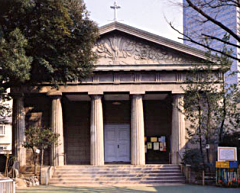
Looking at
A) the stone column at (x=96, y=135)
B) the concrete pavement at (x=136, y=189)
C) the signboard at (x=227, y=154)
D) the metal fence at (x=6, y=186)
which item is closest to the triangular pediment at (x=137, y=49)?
the stone column at (x=96, y=135)

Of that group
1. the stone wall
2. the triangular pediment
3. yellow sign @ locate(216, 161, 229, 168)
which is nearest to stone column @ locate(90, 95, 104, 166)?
the triangular pediment

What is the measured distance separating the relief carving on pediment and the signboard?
807cm

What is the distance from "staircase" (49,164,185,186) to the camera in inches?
1021

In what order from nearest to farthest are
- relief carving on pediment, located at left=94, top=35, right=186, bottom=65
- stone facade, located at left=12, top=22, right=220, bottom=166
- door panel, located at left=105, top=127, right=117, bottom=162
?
stone facade, located at left=12, top=22, right=220, bottom=166 < relief carving on pediment, located at left=94, top=35, right=186, bottom=65 < door panel, located at left=105, top=127, right=117, bottom=162

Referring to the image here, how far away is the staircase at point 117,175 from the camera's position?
2594 cm

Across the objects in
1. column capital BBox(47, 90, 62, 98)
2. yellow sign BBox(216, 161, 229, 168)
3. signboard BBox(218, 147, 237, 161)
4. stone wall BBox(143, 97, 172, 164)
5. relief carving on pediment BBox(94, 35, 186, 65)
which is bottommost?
yellow sign BBox(216, 161, 229, 168)

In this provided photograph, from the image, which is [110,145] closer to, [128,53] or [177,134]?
[177,134]

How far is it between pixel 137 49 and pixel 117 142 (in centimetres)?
809

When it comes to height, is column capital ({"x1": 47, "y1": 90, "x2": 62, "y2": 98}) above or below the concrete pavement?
above

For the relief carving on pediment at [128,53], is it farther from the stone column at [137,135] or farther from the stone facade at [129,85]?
the stone column at [137,135]

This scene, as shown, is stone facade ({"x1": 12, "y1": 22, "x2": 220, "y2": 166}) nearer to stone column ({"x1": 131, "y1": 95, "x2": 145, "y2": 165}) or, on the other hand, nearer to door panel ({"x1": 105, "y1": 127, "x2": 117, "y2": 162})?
stone column ({"x1": 131, "y1": 95, "x2": 145, "y2": 165})

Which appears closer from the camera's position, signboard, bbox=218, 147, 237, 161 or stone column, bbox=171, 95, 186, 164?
signboard, bbox=218, 147, 237, 161

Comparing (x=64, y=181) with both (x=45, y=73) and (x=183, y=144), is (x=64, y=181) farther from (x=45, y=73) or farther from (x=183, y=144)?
(x=183, y=144)

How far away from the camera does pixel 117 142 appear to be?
111 ft
